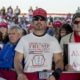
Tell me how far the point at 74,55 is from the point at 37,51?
59 centimetres

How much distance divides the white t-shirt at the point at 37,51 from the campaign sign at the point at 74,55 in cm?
Result: 25

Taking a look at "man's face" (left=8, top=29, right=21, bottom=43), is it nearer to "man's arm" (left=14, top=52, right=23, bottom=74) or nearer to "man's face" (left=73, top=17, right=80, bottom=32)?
"man's arm" (left=14, top=52, right=23, bottom=74)

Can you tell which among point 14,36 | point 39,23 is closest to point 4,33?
point 14,36

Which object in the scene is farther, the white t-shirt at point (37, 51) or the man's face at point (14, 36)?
the man's face at point (14, 36)

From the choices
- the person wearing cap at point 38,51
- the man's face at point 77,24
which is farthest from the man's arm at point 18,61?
the man's face at point 77,24

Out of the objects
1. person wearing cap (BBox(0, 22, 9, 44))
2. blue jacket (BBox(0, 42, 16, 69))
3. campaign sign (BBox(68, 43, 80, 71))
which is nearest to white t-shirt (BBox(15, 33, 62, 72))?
campaign sign (BBox(68, 43, 80, 71))

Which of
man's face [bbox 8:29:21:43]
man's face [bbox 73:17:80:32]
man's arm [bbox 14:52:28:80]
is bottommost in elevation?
man's arm [bbox 14:52:28:80]

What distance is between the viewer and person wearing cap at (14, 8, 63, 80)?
609cm

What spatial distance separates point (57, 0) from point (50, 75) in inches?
943

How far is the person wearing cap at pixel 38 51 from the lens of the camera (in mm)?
6094

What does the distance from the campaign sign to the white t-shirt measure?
0.25 m

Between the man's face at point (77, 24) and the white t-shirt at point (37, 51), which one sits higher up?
the man's face at point (77, 24)

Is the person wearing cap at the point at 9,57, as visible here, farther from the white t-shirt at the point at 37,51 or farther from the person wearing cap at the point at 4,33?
the person wearing cap at the point at 4,33

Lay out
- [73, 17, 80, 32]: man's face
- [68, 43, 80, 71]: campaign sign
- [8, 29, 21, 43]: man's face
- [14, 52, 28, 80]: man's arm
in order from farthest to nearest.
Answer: [8, 29, 21, 43]: man's face → [73, 17, 80, 32]: man's face → [68, 43, 80, 71]: campaign sign → [14, 52, 28, 80]: man's arm
